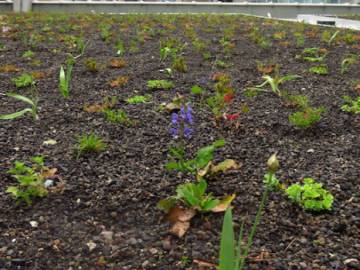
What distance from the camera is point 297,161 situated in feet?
8.38

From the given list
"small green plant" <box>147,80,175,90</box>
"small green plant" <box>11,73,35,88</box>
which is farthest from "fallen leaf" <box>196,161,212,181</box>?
"small green plant" <box>11,73,35,88</box>

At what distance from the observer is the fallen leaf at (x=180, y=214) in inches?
77.3

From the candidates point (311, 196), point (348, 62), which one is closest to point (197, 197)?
point (311, 196)

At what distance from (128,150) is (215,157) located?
49cm

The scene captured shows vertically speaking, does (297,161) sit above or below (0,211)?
above

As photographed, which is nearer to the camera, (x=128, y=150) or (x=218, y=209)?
(x=218, y=209)

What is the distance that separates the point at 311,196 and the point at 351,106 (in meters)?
1.61

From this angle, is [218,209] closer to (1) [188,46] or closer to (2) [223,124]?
(2) [223,124]

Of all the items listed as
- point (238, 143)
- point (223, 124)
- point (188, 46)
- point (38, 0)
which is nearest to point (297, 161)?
point (238, 143)

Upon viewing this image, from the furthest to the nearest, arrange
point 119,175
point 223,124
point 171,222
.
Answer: point 223,124 < point 119,175 < point 171,222

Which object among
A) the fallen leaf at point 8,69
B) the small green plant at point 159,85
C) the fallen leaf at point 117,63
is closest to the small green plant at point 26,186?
the small green plant at point 159,85

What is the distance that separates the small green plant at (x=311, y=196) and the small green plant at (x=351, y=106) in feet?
4.51

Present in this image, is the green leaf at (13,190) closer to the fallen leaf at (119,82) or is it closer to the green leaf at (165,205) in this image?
the green leaf at (165,205)

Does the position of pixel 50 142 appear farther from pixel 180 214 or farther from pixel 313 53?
pixel 313 53
